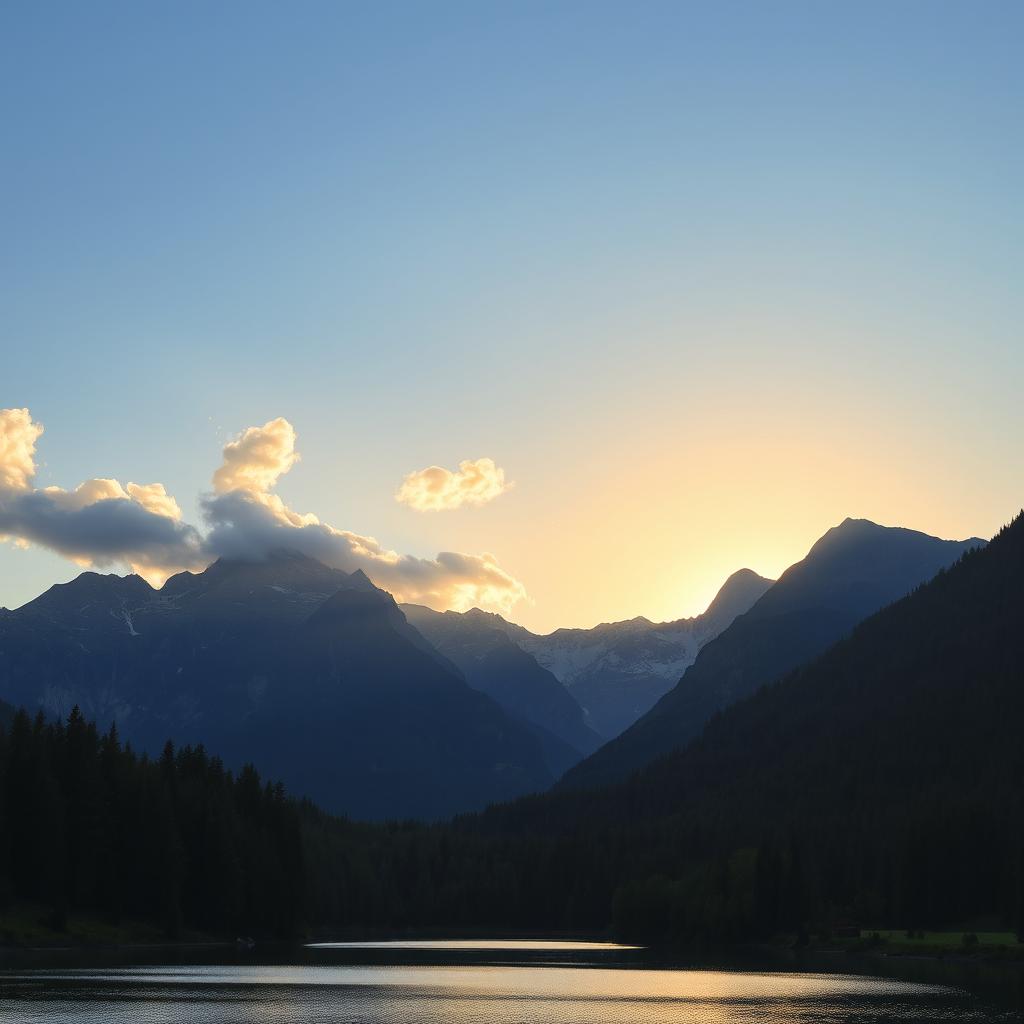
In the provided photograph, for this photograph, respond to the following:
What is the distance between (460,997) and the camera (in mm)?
125500

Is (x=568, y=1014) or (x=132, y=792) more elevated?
(x=132, y=792)

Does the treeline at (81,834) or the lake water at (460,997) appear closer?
the lake water at (460,997)

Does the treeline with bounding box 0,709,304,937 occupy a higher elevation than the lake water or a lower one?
higher

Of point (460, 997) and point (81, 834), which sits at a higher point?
point (81, 834)

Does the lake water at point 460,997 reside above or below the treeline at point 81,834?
below

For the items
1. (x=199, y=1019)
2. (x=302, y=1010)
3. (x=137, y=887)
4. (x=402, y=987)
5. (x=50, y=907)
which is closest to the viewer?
(x=199, y=1019)

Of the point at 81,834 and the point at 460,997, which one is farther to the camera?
the point at 81,834

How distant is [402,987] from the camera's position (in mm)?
136750

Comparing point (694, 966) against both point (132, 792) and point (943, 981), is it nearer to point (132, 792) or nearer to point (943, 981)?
point (943, 981)

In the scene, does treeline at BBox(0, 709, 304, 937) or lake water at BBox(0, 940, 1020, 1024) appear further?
treeline at BBox(0, 709, 304, 937)

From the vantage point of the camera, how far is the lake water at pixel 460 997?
102 m

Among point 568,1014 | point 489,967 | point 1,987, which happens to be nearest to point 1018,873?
point 489,967

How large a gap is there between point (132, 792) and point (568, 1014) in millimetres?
103164

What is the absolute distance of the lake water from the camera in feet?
336
